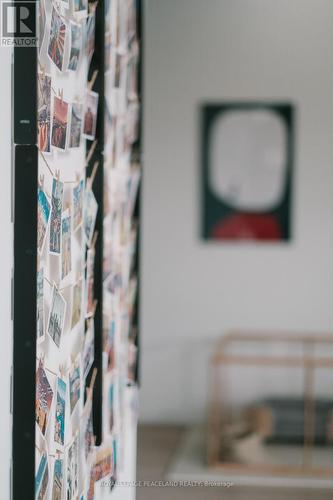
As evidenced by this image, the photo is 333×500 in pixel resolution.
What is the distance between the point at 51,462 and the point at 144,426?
2.43 meters

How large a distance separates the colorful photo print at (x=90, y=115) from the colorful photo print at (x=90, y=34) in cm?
6

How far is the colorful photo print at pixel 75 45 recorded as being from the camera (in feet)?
4.01

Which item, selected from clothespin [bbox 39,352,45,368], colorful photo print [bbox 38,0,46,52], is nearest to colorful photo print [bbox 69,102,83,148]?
colorful photo print [bbox 38,0,46,52]

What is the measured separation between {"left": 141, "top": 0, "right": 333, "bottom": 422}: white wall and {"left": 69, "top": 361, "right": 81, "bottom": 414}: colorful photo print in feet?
7.30

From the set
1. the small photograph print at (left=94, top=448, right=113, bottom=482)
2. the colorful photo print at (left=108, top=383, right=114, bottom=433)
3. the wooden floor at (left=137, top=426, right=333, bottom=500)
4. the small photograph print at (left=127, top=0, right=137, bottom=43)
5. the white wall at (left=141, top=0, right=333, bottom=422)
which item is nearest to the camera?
the small photograph print at (left=94, top=448, right=113, bottom=482)

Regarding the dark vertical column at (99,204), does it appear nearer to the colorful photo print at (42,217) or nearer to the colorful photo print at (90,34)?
the colorful photo print at (90,34)

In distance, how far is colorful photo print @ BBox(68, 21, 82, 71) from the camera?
122 cm

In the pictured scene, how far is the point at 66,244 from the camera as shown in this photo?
4.02 ft

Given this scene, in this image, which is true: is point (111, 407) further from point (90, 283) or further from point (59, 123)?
point (59, 123)

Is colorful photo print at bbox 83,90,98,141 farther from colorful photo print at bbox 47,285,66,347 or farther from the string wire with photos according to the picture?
colorful photo print at bbox 47,285,66,347

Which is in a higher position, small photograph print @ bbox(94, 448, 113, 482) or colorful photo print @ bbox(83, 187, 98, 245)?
colorful photo print @ bbox(83, 187, 98, 245)

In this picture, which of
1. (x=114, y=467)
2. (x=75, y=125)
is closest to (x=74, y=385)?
(x=75, y=125)

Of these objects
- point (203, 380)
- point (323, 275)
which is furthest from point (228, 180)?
point (203, 380)

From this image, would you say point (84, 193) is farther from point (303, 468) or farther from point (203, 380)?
point (203, 380)
